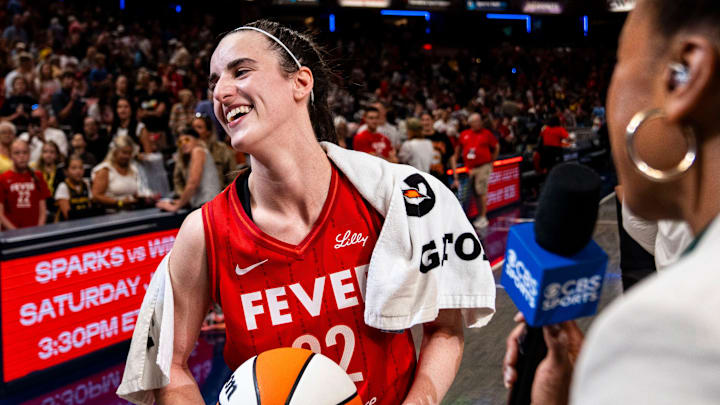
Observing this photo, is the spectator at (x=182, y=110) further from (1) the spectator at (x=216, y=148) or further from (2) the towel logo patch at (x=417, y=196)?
(2) the towel logo patch at (x=417, y=196)

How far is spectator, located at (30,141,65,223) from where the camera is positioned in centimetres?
701

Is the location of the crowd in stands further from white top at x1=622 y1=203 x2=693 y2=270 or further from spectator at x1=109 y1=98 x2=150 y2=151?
white top at x1=622 y1=203 x2=693 y2=270

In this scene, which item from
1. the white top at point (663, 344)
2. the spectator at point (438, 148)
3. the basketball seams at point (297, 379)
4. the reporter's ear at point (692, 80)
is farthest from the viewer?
the spectator at point (438, 148)

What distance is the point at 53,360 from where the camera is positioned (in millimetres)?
4859

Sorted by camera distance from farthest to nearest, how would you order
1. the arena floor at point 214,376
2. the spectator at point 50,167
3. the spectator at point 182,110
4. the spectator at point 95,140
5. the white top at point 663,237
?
the spectator at point 182,110
the spectator at point 95,140
the spectator at point 50,167
the arena floor at point 214,376
the white top at point 663,237

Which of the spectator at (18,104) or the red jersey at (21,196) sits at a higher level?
the spectator at (18,104)

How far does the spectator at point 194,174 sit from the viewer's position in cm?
600

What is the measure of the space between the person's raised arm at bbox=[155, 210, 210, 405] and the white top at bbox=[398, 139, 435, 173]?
24.1 ft

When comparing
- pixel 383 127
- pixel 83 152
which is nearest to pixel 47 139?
pixel 83 152

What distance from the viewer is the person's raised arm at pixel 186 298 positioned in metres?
1.90

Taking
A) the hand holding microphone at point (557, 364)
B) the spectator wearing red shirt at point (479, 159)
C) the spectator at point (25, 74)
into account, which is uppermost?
the hand holding microphone at point (557, 364)

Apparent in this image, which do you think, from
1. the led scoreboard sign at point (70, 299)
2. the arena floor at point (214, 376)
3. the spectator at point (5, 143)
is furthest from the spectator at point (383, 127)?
the spectator at point (5, 143)

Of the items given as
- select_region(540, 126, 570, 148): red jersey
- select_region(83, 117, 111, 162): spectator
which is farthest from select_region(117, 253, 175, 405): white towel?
select_region(540, 126, 570, 148): red jersey

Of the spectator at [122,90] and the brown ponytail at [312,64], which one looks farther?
the spectator at [122,90]
